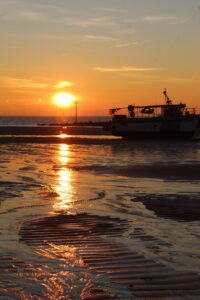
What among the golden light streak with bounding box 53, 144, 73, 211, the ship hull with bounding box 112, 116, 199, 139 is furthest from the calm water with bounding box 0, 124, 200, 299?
the ship hull with bounding box 112, 116, 199, 139

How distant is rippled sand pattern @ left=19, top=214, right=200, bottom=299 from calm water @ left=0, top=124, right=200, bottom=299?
5 centimetres

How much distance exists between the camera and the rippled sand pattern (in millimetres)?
7562

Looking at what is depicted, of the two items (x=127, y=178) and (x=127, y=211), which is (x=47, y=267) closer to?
(x=127, y=211)

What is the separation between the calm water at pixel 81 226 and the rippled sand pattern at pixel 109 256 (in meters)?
0.05

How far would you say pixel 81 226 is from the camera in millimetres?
12398

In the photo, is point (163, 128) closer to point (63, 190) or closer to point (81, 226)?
point (63, 190)

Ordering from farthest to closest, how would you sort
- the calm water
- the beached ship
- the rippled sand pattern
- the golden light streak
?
the beached ship → the golden light streak → the calm water → the rippled sand pattern

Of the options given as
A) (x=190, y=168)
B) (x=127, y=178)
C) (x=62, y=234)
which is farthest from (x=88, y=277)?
(x=190, y=168)

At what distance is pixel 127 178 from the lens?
24.5 meters

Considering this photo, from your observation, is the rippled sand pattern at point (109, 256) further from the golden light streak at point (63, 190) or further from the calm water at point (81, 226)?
the golden light streak at point (63, 190)

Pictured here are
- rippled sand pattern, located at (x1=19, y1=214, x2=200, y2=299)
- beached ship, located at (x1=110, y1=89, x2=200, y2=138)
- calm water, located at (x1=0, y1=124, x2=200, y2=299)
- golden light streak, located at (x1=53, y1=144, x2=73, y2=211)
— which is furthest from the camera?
beached ship, located at (x1=110, y1=89, x2=200, y2=138)

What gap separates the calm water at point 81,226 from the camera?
26.5 feet

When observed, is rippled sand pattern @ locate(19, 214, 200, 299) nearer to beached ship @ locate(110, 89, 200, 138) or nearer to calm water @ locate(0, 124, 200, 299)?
calm water @ locate(0, 124, 200, 299)

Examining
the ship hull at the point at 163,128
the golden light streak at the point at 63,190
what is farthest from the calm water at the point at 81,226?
the ship hull at the point at 163,128
